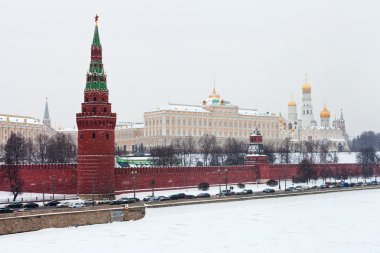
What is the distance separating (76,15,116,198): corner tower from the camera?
56719mm

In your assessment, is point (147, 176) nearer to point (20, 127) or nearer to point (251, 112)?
point (20, 127)

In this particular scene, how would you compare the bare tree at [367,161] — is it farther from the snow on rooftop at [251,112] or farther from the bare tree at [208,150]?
the snow on rooftop at [251,112]

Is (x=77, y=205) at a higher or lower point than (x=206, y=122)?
lower

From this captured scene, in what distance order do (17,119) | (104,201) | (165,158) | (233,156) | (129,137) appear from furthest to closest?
(129,137) < (17,119) < (233,156) < (165,158) < (104,201)

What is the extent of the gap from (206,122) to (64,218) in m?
96.1

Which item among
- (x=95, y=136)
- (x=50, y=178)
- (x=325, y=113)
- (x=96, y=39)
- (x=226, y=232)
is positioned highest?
(x=325, y=113)

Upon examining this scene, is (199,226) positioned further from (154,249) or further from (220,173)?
(220,173)

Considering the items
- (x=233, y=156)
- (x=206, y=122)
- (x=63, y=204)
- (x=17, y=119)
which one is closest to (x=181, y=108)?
(x=206, y=122)

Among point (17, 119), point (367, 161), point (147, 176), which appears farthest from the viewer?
point (17, 119)

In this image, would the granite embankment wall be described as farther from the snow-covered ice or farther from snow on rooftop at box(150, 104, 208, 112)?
snow on rooftop at box(150, 104, 208, 112)

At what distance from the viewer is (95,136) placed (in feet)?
187

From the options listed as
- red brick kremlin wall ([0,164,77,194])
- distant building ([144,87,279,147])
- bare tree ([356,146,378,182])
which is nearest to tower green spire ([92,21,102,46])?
red brick kremlin wall ([0,164,77,194])

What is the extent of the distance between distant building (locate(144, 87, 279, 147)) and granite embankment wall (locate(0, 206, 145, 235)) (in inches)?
3312

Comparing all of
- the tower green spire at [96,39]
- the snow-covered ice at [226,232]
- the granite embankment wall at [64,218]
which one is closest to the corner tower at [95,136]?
the tower green spire at [96,39]
